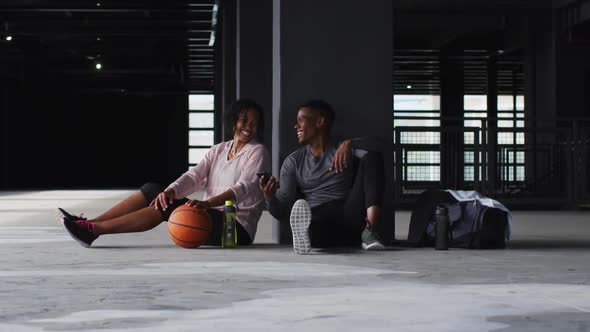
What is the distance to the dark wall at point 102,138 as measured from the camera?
41781mm

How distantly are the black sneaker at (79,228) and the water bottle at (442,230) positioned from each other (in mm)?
2703

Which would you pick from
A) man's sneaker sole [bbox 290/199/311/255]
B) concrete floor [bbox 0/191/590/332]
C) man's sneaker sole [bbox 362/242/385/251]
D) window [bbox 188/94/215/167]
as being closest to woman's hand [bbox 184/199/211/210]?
concrete floor [bbox 0/191/590/332]

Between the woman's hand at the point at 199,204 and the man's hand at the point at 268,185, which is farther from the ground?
the man's hand at the point at 268,185

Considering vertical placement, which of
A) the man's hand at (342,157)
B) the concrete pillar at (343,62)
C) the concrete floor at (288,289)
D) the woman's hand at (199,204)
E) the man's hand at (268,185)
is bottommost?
the concrete floor at (288,289)

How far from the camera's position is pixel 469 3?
70.8 ft

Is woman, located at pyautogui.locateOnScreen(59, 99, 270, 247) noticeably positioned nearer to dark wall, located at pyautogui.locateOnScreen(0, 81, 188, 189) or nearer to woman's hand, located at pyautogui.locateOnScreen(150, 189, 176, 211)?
woman's hand, located at pyautogui.locateOnScreen(150, 189, 176, 211)

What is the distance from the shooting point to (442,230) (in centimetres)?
751

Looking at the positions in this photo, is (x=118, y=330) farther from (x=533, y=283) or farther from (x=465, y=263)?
(x=465, y=263)

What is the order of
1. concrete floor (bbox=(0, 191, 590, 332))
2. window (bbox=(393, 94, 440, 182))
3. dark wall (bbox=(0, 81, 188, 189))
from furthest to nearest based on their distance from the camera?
dark wall (bbox=(0, 81, 188, 189)) < window (bbox=(393, 94, 440, 182)) < concrete floor (bbox=(0, 191, 590, 332))

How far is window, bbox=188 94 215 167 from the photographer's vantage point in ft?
139

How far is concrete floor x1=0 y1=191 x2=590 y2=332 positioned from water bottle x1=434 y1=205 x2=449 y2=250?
0.17 meters

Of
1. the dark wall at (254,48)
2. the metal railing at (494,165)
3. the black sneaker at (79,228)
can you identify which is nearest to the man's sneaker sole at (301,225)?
the black sneaker at (79,228)

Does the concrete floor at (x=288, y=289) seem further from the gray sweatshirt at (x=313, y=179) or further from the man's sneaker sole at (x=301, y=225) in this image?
the gray sweatshirt at (x=313, y=179)

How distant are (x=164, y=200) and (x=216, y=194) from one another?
62cm
